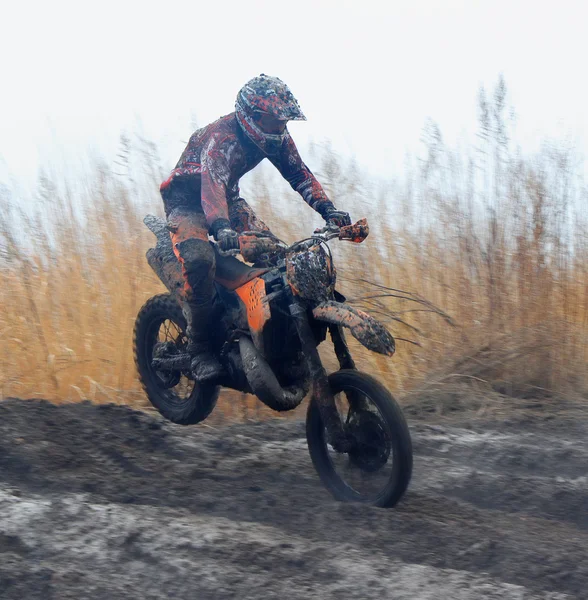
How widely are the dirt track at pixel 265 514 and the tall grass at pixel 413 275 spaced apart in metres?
0.67

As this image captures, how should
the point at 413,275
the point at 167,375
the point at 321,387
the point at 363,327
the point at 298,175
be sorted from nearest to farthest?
the point at 363,327 → the point at 321,387 → the point at 298,175 → the point at 167,375 → the point at 413,275

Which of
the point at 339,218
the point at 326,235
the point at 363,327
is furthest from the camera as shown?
the point at 339,218

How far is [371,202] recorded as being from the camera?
7.14 metres

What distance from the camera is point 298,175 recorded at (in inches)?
196

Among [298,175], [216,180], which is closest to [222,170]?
[216,180]

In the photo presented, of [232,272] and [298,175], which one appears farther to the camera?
[298,175]

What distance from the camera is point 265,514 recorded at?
3.90 m

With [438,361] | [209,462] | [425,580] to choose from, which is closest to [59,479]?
[209,462]

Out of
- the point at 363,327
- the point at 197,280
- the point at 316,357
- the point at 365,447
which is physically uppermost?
the point at 197,280

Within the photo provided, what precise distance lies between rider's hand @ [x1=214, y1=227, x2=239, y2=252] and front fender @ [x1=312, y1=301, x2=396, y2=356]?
1.74ft

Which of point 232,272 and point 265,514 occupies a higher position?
point 232,272

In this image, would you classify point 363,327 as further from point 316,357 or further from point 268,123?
point 268,123

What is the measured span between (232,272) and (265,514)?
1373mm

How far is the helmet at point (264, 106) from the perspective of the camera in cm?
447
